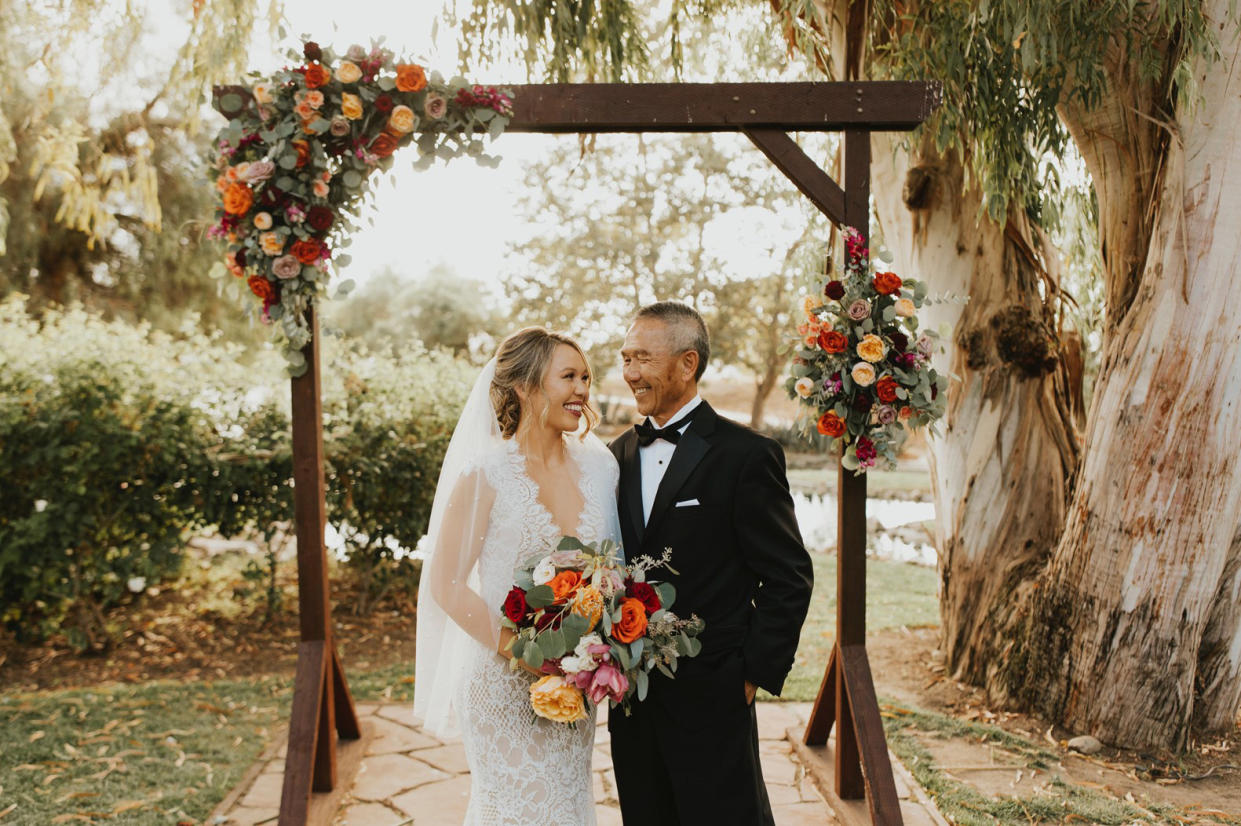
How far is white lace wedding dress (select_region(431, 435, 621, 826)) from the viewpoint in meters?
2.78

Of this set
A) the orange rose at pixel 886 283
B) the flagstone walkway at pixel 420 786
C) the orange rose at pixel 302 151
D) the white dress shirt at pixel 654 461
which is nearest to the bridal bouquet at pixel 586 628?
the white dress shirt at pixel 654 461

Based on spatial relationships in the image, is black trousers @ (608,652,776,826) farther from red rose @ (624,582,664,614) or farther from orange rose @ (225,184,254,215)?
orange rose @ (225,184,254,215)

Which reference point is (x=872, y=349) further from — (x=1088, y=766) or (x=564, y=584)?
(x=1088, y=766)

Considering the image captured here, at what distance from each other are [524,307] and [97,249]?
10032 mm

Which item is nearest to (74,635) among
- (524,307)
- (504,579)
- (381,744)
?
(381,744)

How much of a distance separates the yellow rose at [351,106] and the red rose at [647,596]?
1956mm

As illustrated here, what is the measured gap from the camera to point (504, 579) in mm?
2832

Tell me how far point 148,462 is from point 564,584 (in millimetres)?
4427

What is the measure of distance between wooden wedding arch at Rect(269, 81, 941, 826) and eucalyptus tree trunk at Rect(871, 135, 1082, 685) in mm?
2077

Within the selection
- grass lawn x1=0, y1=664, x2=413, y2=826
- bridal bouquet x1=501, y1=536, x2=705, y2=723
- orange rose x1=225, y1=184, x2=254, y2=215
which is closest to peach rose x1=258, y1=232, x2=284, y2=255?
orange rose x1=225, y1=184, x2=254, y2=215

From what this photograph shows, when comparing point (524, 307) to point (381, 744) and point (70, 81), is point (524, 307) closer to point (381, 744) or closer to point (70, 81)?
point (70, 81)

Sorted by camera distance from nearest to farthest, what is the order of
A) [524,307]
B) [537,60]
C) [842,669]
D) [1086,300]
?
[842,669], [537,60], [1086,300], [524,307]

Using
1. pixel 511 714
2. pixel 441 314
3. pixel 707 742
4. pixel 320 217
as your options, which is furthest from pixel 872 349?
pixel 441 314

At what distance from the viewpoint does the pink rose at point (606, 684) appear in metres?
2.54
